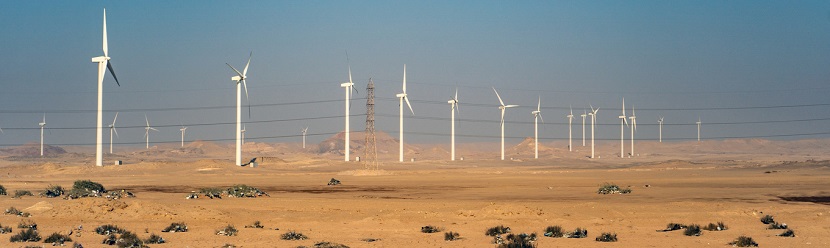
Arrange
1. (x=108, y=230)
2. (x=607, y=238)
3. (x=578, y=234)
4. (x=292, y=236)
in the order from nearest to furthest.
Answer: (x=607, y=238) < (x=292, y=236) < (x=578, y=234) < (x=108, y=230)

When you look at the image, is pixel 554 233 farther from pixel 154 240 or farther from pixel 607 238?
pixel 154 240

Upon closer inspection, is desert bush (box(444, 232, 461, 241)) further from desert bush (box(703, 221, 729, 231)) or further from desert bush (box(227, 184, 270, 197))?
desert bush (box(227, 184, 270, 197))

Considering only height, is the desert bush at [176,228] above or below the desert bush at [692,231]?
below

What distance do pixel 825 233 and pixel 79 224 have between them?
88.1 feet

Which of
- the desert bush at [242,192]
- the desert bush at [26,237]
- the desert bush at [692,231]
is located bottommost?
the desert bush at [242,192]

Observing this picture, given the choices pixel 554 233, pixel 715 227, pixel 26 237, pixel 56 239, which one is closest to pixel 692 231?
pixel 715 227

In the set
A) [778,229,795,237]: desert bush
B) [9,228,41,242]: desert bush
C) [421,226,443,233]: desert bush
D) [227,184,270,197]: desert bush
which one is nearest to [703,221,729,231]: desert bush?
[778,229,795,237]: desert bush

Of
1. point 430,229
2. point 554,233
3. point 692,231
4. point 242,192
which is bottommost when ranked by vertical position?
point 242,192

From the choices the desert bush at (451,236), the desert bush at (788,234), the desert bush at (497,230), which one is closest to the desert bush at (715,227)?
the desert bush at (788,234)

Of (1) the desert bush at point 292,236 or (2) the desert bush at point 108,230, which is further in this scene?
(2) the desert bush at point 108,230

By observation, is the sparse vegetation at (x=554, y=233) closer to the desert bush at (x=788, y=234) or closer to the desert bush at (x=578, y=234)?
the desert bush at (x=578, y=234)

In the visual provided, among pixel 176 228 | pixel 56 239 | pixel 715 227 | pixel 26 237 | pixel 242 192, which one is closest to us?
pixel 56 239

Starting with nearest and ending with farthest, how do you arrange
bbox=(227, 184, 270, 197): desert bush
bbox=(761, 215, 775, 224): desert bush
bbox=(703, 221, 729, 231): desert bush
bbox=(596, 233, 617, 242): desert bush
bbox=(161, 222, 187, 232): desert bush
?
bbox=(596, 233, 617, 242): desert bush < bbox=(703, 221, 729, 231): desert bush < bbox=(161, 222, 187, 232): desert bush < bbox=(761, 215, 775, 224): desert bush < bbox=(227, 184, 270, 197): desert bush

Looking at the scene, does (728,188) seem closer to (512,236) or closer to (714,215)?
(714,215)
